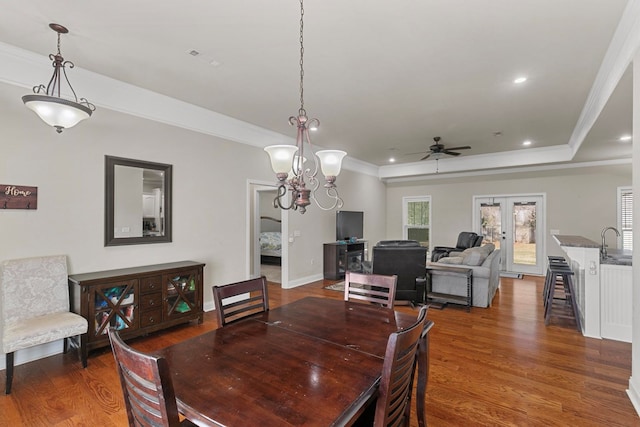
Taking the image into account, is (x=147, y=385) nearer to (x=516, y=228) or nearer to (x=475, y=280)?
(x=475, y=280)

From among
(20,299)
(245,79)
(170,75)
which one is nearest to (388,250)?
(245,79)

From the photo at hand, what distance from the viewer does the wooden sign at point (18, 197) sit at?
110 inches

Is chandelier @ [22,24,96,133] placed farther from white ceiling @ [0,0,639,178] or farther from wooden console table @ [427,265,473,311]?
wooden console table @ [427,265,473,311]

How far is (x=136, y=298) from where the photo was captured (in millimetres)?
3330

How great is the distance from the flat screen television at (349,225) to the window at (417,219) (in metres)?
1.98

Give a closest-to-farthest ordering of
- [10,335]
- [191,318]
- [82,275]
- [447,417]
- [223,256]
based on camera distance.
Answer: [447,417], [10,335], [82,275], [191,318], [223,256]

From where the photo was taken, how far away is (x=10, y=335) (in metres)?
2.47

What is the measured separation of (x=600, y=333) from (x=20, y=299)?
19.8ft

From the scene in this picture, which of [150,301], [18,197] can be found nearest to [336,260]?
[150,301]

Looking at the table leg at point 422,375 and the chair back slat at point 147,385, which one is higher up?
the chair back slat at point 147,385

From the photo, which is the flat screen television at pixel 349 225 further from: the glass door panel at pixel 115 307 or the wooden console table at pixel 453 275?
the glass door panel at pixel 115 307

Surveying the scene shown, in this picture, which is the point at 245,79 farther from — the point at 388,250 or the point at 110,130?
the point at 388,250

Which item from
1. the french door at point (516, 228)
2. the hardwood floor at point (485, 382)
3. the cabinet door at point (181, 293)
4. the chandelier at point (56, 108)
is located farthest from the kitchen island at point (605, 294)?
the chandelier at point (56, 108)

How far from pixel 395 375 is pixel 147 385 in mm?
923
